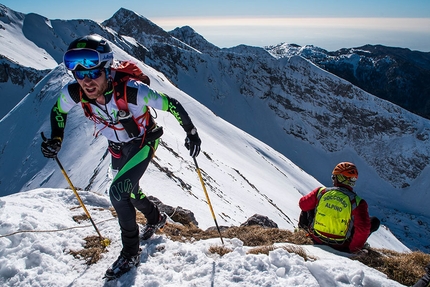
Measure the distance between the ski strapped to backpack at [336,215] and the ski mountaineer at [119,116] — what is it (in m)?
3.08

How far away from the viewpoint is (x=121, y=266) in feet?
16.8

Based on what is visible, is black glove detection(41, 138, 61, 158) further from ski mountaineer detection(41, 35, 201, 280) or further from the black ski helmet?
the black ski helmet

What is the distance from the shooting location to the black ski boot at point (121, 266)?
198 inches

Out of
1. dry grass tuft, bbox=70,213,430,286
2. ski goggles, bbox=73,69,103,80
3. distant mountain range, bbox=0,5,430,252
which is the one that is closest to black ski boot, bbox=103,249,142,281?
dry grass tuft, bbox=70,213,430,286

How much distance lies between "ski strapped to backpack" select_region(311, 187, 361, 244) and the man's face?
507cm

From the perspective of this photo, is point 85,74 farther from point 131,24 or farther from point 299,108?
point 131,24

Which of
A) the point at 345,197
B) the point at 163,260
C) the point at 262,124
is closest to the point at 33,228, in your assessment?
the point at 163,260

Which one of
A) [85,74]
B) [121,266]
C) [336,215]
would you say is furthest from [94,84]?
[336,215]

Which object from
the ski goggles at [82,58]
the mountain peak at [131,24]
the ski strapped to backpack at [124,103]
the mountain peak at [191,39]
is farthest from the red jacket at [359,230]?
the mountain peak at [191,39]

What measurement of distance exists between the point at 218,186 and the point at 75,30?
348ft

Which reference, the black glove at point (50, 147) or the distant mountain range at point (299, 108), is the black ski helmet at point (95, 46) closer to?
the black glove at point (50, 147)

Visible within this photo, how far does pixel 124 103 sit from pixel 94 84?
60cm

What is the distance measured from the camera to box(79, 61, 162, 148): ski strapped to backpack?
537 cm

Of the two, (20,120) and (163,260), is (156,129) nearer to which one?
(163,260)
